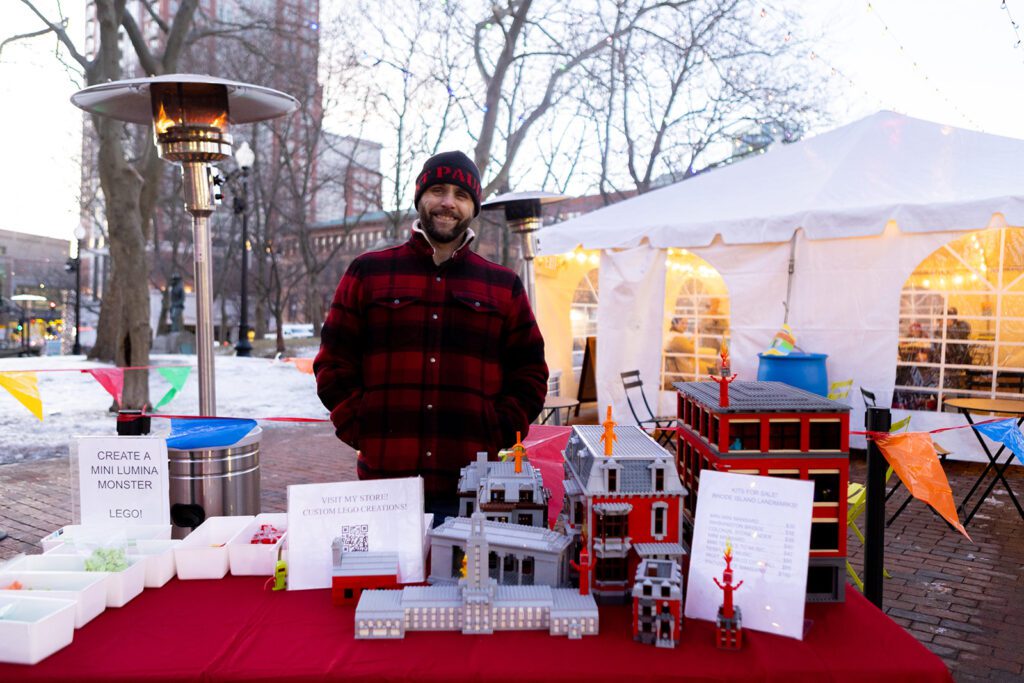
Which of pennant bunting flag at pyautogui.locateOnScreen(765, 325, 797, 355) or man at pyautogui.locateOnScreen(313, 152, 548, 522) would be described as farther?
pennant bunting flag at pyautogui.locateOnScreen(765, 325, 797, 355)

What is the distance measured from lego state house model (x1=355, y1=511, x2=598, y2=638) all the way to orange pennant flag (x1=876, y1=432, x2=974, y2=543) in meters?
1.44

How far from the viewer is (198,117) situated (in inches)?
190

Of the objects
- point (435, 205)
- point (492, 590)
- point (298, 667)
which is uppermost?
point (435, 205)

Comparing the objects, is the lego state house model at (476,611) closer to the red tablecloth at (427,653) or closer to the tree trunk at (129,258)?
the red tablecloth at (427,653)

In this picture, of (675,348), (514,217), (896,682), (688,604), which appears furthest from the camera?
(675,348)

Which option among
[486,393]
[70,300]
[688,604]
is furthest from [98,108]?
[70,300]

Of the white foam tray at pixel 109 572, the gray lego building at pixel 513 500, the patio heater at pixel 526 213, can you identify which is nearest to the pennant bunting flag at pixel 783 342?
the patio heater at pixel 526 213

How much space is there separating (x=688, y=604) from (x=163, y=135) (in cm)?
451

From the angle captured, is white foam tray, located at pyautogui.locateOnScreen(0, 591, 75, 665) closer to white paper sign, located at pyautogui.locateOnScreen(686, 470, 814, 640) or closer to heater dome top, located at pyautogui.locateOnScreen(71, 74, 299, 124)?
white paper sign, located at pyautogui.locateOnScreen(686, 470, 814, 640)

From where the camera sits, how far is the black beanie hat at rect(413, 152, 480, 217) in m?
3.01

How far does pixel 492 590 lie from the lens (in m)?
1.96

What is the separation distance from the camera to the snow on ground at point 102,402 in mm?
10391

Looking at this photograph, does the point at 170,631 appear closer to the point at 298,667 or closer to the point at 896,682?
the point at 298,667

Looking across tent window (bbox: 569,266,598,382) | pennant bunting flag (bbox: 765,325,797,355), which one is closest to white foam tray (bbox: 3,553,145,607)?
pennant bunting flag (bbox: 765,325,797,355)
